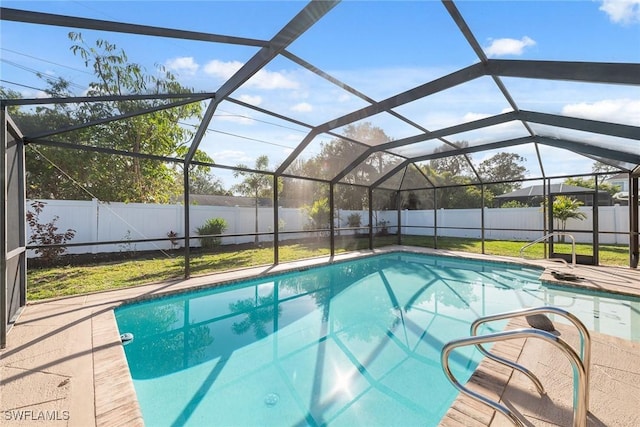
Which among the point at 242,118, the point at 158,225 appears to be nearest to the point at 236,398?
the point at 242,118

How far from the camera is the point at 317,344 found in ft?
12.0

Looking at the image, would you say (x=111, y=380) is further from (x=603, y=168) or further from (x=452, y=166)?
(x=603, y=168)

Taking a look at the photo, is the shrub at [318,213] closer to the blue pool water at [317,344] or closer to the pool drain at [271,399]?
the blue pool water at [317,344]

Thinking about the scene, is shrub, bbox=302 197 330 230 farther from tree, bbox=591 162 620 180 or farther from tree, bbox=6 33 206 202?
tree, bbox=591 162 620 180

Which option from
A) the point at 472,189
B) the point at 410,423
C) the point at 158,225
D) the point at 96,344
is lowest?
the point at 410,423

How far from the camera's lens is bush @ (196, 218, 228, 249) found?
10.3m

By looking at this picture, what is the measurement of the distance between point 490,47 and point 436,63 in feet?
1.95

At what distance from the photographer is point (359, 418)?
7.74ft

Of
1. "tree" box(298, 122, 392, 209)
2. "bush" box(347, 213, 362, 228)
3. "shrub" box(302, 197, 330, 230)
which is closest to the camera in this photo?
"tree" box(298, 122, 392, 209)

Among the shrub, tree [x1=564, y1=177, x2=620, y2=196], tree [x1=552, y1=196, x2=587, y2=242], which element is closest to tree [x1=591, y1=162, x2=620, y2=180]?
tree [x1=552, y1=196, x2=587, y2=242]

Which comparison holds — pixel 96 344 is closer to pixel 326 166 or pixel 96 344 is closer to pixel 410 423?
pixel 410 423

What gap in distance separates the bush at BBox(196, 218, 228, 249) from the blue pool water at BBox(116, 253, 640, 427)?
5036mm

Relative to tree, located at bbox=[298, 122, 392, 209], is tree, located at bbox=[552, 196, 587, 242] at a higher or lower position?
lower

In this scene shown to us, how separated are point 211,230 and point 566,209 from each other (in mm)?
13314
